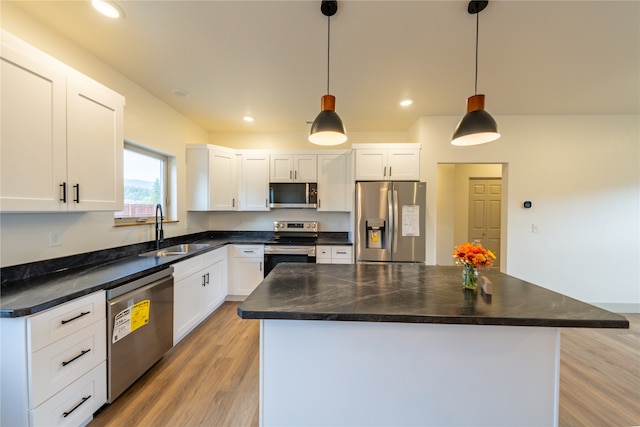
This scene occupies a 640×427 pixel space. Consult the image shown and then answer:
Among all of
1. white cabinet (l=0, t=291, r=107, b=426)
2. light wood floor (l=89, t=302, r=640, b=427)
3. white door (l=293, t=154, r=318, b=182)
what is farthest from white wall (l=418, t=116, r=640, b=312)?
white cabinet (l=0, t=291, r=107, b=426)

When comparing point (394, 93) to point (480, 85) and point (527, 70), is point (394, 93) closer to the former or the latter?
point (480, 85)

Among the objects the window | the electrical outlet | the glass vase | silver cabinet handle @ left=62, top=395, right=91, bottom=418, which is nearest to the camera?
silver cabinet handle @ left=62, top=395, right=91, bottom=418

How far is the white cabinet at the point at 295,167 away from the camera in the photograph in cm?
362

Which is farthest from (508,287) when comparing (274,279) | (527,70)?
(527,70)

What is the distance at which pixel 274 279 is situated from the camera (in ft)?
5.21

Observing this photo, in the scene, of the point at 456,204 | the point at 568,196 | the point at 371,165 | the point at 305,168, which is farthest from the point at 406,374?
the point at 456,204

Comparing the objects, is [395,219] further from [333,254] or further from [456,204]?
[456,204]

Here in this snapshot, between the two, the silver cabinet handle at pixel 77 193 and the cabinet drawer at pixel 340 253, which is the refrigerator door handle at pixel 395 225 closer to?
the cabinet drawer at pixel 340 253

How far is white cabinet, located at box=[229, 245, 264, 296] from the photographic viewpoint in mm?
3402

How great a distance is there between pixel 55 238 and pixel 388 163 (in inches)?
134

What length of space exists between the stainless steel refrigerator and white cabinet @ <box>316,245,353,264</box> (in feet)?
0.98

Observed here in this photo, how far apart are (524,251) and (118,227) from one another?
4.94 metres

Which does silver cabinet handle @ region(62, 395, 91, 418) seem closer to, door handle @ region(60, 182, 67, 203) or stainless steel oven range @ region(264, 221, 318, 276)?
door handle @ region(60, 182, 67, 203)

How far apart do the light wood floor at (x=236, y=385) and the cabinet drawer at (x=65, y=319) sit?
720 millimetres
